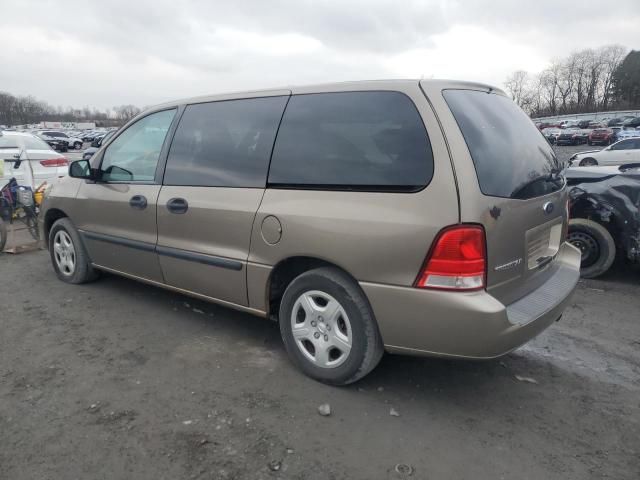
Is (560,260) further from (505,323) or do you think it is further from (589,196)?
(589,196)

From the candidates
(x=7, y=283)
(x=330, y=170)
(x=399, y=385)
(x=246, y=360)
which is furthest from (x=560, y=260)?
(x=7, y=283)

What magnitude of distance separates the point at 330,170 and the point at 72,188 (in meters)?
3.05

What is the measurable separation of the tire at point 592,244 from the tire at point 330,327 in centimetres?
342

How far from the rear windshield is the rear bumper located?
590 mm

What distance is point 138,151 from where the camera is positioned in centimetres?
408

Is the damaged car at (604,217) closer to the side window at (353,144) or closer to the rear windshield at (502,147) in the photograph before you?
the rear windshield at (502,147)

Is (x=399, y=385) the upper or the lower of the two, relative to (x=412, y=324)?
lower

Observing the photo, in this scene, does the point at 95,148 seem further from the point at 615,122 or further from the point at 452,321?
the point at 615,122

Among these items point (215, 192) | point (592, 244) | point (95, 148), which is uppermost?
point (95, 148)

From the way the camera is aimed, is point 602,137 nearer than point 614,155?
No

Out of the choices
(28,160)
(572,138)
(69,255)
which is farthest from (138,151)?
(572,138)

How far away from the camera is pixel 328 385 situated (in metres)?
2.98

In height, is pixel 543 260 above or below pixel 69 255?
above

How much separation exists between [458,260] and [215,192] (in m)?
1.76
